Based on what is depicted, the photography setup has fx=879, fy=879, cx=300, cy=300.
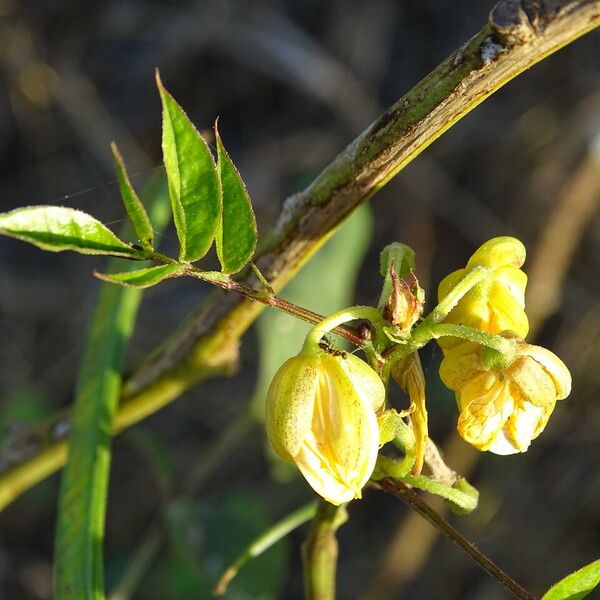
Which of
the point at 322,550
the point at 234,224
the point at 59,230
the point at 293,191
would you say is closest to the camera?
the point at 59,230

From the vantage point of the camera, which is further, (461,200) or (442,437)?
(461,200)

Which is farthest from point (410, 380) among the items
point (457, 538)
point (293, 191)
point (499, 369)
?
point (293, 191)

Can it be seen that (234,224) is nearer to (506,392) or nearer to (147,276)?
(147,276)

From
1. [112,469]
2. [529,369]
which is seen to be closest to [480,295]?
[529,369]

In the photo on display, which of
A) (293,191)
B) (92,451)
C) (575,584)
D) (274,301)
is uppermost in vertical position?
(293,191)

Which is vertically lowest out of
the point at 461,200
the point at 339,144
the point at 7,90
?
the point at 461,200

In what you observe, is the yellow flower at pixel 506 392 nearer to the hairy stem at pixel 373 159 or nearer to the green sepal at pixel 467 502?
the green sepal at pixel 467 502

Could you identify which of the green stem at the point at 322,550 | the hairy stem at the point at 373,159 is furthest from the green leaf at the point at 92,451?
the green stem at the point at 322,550

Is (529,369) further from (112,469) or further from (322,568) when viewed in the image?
(112,469)
